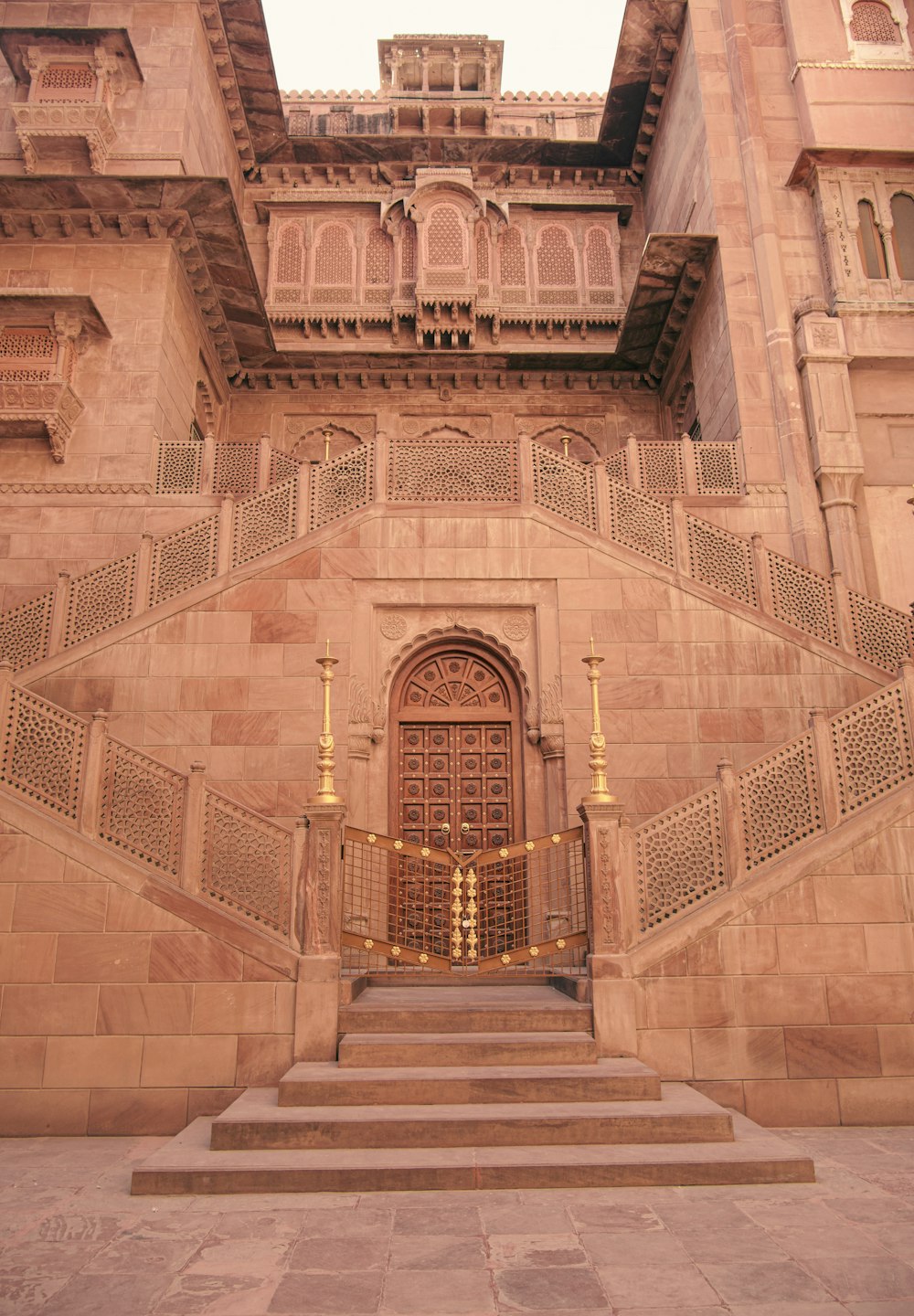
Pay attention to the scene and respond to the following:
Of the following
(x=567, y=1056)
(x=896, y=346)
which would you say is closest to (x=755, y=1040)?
(x=567, y=1056)

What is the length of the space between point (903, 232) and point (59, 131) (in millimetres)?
15284

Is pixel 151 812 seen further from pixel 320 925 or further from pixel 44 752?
pixel 320 925

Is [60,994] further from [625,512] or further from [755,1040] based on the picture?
[625,512]

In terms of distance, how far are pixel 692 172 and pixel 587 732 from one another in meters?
12.9

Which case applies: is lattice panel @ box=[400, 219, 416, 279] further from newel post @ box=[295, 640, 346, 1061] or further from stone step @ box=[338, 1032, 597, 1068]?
stone step @ box=[338, 1032, 597, 1068]

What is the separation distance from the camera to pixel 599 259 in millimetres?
22344

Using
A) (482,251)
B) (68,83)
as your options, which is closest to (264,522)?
(68,83)

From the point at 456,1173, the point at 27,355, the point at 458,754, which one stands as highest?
the point at 27,355

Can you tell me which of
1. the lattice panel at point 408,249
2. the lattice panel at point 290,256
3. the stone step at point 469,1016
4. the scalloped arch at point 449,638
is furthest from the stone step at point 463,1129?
the lattice panel at point 290,256

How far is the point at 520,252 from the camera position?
22.4m

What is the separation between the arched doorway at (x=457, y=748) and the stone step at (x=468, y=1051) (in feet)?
16.9

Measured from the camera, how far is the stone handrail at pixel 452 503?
13148mm

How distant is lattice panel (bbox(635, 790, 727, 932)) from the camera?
8.55m

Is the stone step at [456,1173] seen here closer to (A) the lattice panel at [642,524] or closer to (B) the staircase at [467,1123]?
(B) the staircase at [467,1123]
